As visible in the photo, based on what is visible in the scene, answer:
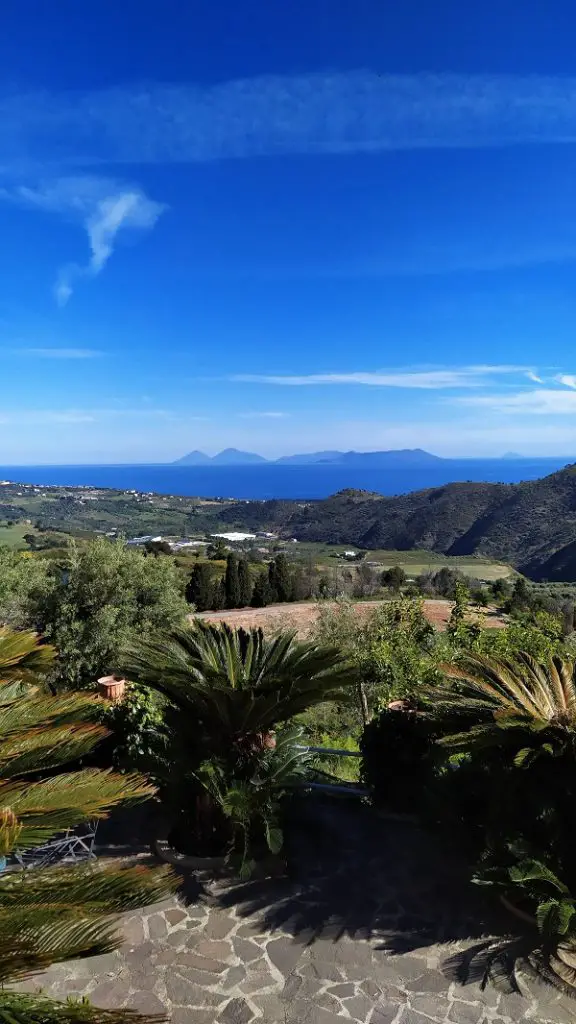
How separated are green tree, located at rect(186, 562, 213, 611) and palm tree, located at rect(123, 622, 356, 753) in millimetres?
26288

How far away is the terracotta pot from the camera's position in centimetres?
727

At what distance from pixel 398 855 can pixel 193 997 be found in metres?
2.27

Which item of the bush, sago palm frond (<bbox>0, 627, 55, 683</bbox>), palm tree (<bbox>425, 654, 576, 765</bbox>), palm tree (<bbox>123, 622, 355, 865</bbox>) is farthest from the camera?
the bush

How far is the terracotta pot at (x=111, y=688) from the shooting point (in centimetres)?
727

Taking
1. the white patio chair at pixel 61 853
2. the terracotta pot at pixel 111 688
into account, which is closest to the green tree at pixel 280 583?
the terracotta pot at pixel 111 688

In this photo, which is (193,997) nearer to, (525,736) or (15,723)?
(15,723)

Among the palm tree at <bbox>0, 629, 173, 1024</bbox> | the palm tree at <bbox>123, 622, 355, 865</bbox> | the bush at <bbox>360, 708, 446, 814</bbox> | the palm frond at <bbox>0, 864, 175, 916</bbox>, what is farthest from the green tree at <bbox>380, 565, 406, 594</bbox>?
the palm frond at <bbox>0, 864, 175, 916</bbox>

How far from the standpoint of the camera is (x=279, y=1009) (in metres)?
3.86

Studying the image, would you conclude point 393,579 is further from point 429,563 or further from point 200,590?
point 429,563

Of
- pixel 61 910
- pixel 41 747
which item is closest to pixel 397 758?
pixel 41 747

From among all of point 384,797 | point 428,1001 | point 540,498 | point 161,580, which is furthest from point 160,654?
point 540,498

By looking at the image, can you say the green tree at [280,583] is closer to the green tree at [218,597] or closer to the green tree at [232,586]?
the green tree at [232,586]

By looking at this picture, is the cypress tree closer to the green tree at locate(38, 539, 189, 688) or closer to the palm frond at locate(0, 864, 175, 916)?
the green tree at locate(38, 539, 189, 688)

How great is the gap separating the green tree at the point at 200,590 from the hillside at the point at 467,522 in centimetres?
4122
